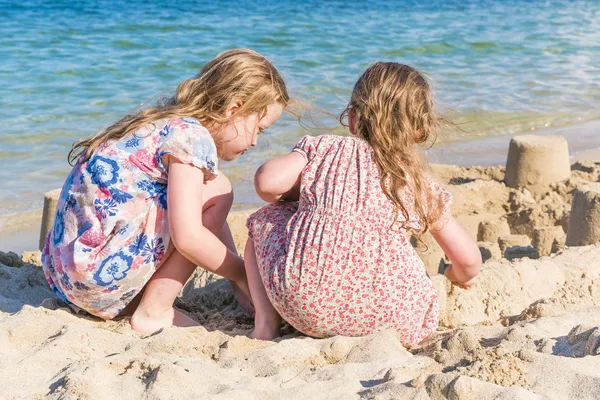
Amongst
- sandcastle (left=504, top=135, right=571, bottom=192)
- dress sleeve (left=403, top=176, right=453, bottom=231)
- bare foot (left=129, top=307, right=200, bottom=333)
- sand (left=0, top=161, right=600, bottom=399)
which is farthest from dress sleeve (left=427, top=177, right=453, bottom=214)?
sandcastle (left=504, top=135, right=571, bottom=192)

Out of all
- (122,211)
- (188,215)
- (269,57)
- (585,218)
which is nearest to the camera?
(188,215)

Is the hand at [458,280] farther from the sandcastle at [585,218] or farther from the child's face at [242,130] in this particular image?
the sandcastle at [585,218]

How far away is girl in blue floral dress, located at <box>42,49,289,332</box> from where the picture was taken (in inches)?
97.5

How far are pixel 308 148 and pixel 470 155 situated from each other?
4.30 meters

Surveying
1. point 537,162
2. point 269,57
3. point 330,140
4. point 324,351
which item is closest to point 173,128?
point 330,140

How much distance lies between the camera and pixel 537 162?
16.6 ft

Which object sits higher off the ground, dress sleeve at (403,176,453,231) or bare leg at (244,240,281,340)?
dress sleeve at (403,176,453,231)

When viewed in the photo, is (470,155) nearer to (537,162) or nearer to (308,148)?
(537,162)

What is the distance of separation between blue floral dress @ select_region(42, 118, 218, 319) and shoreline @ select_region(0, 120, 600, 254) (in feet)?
6.91

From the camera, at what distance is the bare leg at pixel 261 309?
255cm

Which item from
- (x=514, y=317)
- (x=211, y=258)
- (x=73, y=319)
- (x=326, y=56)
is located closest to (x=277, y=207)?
(x=211, y=258)

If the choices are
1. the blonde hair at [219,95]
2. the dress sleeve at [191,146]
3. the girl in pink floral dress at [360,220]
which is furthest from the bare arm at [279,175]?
the blonde hair at [219,95]

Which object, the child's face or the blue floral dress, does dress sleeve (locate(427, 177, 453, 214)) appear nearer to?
the child's face

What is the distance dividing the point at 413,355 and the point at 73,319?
43.5 inches
